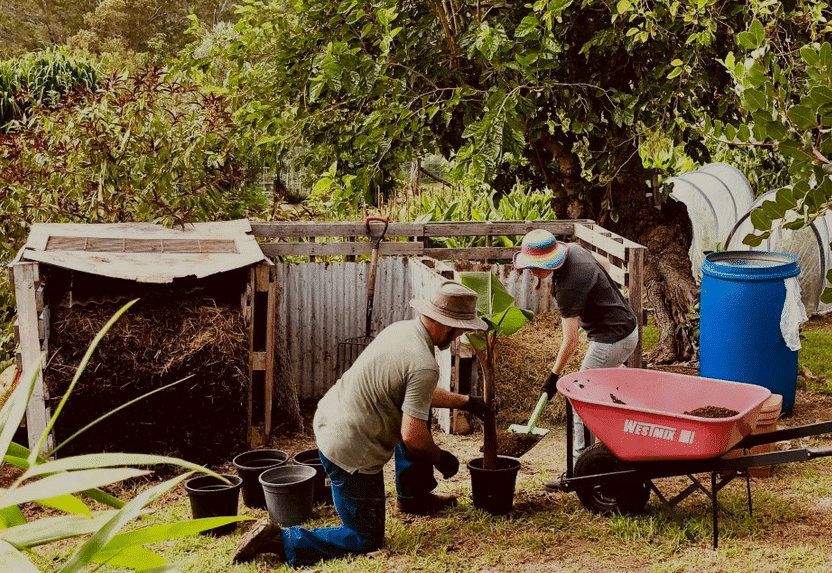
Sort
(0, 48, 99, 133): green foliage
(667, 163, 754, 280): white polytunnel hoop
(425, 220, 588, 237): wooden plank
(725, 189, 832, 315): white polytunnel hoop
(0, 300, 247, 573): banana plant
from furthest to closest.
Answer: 1. (0, 48, 99, 133): green foliage
2. (667, 163, 754, 280): white polytunnel hoop
3. (725, 189, 832, 315): white polytunnel hoop
4. (425, 220, 588, 237): wooden plank
5. (0, 300, 247, 573): banana plant

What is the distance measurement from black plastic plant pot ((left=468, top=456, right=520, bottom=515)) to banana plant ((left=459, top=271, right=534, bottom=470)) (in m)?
0.10

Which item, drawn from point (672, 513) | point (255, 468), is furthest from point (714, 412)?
point (255, 468)

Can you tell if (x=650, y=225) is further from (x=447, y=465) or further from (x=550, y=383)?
(x=447, y=465)

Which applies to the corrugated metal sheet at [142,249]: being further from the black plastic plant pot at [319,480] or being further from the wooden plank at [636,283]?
the wooden plank at [636,283]

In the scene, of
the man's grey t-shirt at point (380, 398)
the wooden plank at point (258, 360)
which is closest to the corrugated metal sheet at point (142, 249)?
the wooden plank at point (258, 360)

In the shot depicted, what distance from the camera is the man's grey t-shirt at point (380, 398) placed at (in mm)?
5070

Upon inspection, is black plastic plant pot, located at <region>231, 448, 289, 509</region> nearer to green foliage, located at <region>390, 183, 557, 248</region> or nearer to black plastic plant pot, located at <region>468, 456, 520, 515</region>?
black plastic plant pot, located at <region>468, 456, 520, 515</region>

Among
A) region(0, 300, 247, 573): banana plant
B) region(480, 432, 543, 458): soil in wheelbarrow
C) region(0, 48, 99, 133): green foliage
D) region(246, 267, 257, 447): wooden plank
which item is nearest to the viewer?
region(0, 300, 247, 573): banana plant

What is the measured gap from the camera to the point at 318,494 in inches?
247

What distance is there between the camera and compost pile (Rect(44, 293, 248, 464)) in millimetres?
6629

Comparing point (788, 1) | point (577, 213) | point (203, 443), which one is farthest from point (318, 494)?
point (788, 1)

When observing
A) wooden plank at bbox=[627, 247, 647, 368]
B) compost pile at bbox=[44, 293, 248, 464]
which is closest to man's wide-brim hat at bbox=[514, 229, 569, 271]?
wooden plank at bbox=[627, 247, 647, 368]

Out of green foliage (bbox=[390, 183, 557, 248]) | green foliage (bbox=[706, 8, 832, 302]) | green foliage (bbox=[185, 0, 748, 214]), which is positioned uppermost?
A: green foliage (bbox=[185, 0, 748, 214])

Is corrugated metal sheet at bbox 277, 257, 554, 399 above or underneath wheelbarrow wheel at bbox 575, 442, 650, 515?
above
